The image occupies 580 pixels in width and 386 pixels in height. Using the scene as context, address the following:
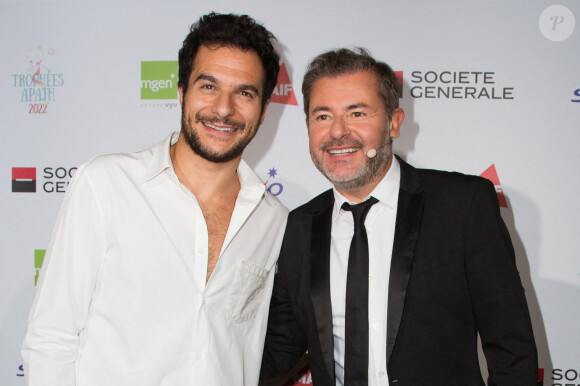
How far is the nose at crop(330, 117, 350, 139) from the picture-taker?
1.80 metres

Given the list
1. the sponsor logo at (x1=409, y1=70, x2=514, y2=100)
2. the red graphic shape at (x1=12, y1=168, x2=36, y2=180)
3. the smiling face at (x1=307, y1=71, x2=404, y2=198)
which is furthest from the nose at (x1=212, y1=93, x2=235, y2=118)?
the red graphic shape at (x1=12, y1=168, x2=36, y2=180)

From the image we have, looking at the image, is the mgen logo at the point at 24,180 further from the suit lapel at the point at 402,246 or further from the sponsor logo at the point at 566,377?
the sponsor logo at the point at 566,377

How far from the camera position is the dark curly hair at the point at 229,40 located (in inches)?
74.7

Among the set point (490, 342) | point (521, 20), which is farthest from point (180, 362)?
point (521, 20)

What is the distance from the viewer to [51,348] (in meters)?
1.54

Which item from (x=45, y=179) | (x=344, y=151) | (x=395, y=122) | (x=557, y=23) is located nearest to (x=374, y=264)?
(x=344, y=151)

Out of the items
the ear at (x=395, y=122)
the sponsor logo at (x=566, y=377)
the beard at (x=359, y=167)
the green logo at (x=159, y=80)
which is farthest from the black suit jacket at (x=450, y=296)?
the green logo at (x=159, y=80)

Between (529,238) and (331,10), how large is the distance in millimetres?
1772

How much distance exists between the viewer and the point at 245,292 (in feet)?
5.99

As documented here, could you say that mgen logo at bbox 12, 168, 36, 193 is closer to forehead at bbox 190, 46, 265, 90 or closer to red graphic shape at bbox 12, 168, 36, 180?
red graphic shape at bbox 12, 168, 36, 180

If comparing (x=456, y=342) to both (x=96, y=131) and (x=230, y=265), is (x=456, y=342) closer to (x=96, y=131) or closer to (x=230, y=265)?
(x=230, y=265)

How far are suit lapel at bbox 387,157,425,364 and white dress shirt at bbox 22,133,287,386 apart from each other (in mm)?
623

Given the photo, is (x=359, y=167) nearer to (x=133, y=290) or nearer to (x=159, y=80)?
(x=133, y=290)

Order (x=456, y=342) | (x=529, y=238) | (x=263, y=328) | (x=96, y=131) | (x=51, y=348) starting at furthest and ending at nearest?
1. (x=96, y=131)
2. (x=529, y=238)
3. (x=263, y=328)
4. (x=456, y=342)
5. (x=51, y=348)
